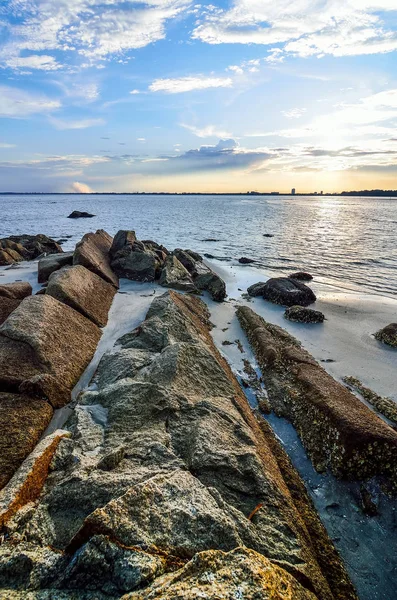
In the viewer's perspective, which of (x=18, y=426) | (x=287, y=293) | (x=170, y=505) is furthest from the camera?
(x=287, y=293)

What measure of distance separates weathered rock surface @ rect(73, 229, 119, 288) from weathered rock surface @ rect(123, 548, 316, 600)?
9.50m

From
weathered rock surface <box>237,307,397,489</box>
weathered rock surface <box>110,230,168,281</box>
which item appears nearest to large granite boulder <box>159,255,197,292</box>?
weathered rock surface <box>110,230,168,281</box>

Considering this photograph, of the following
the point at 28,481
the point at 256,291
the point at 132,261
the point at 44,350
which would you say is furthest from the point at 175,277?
the point at 28,481

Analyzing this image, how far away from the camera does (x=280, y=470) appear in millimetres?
4371

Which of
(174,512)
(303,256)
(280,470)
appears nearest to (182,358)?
(280,470)

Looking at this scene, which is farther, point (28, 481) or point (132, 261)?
point (132, 261)

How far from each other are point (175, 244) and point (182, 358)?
24.7 m

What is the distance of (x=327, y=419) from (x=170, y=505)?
10.3 ft

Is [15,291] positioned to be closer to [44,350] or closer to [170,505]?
[44,350]

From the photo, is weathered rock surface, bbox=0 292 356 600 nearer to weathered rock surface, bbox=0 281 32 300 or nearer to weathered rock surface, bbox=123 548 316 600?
weathered rock surface, bbox=123 548 316 600

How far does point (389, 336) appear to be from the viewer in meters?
9.09

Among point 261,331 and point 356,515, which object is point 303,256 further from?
point 356,515

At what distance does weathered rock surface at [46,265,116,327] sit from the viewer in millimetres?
7553

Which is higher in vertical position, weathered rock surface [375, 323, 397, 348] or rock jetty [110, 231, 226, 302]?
rock jetty [110, 231, 226, 302]
